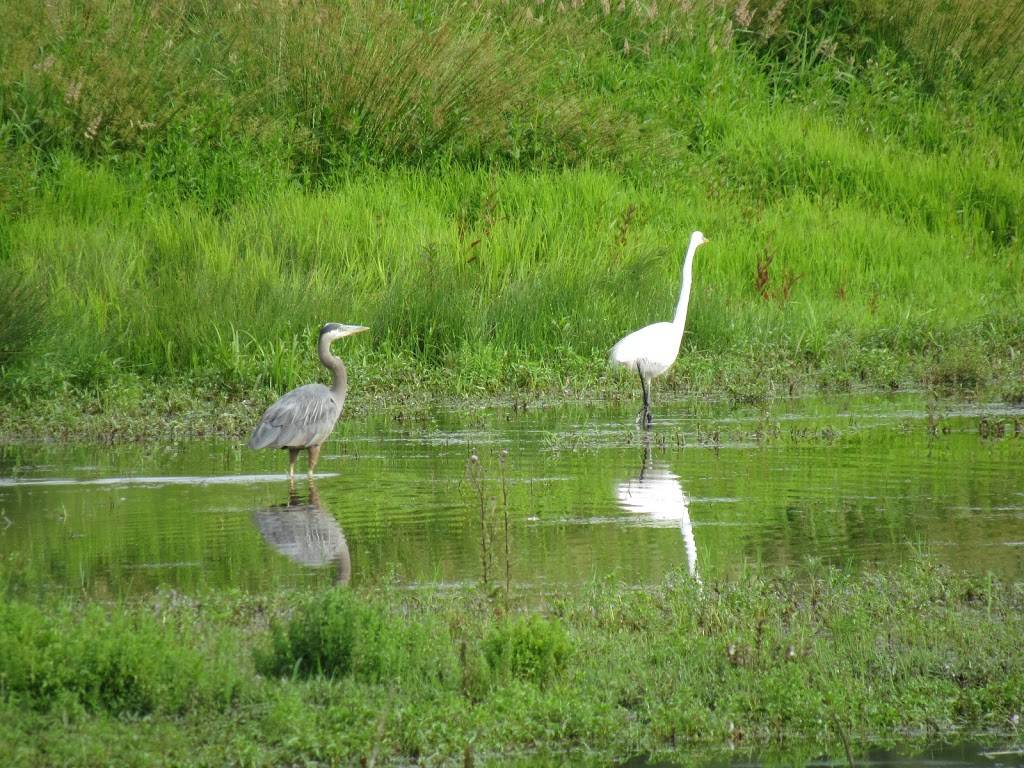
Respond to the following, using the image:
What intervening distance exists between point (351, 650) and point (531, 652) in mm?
616

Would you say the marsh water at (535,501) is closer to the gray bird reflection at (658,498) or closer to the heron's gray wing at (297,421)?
the gray bird reflection at (658,498)

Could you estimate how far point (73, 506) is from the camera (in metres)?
8.81

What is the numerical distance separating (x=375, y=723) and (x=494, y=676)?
542mm

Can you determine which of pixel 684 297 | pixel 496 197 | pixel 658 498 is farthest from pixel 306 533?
pixel 496 197

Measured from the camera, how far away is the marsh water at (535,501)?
289 inches

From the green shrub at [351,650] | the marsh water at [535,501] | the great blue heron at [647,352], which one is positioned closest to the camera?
the green shrub at [351,650]

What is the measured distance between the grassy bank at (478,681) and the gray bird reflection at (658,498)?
66.6 inches

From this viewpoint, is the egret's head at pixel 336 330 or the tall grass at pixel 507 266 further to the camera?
the tall grass at pixel 507 266

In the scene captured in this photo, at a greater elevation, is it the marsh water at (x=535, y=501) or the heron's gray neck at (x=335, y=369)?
the heron's gray neck at (x=335, y=369)

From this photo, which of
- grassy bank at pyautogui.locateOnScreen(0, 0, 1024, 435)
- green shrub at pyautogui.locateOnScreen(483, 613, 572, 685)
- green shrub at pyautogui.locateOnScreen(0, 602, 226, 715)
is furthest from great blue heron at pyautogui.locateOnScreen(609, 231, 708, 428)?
green shrub at pyautogui.locateOnScreen(0, 602, 226, 715)

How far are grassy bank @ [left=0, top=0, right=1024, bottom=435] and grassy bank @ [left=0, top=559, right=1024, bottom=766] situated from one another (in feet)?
19.9

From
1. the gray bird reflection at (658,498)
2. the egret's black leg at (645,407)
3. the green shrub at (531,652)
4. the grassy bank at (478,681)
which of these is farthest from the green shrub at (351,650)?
the egret's black leg at (645,407)

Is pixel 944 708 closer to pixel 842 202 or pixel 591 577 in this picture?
pixel 591 577

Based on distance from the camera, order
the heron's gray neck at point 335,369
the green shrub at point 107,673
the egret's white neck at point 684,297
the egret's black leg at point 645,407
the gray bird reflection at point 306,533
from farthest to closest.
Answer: the egret's white neck at point 684,297 < the egret's black leg at point 645,407 < the heron's gray neck at point 335,369 < the gray bird reflection at point 306,533 < the green shrub at point 107,673
